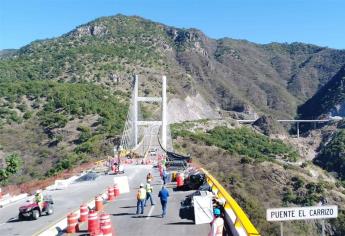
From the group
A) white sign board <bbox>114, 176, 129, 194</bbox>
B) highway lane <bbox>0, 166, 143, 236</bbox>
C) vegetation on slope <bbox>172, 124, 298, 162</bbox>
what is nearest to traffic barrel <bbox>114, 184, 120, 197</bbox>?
white sign board <bbox>114, 176, 129, 194</bbox>

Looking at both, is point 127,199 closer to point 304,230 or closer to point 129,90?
point 304,230

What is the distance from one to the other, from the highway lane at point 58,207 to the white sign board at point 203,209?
653 cm

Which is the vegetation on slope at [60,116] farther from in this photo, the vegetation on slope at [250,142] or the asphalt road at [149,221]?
the asphalt road at [149,221]

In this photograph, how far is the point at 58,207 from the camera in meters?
30.0

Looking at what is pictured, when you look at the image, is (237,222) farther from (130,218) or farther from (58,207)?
(58,207)

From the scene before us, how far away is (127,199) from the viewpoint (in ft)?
105

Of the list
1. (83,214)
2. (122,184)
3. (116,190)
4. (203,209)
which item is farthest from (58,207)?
(203,209)

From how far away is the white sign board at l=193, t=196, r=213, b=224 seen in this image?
1966 cm

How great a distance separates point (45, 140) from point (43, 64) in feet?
270

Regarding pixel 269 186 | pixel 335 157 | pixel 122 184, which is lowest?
pixel 335 157

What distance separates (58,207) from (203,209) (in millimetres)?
12388

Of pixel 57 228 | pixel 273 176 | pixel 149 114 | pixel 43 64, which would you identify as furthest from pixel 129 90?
pixel 57 228

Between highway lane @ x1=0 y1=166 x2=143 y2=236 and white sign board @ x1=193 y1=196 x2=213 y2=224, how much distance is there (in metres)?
6.53

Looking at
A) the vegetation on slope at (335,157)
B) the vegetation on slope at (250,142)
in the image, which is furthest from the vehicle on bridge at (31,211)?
the vegetation on slope at (335,157)
